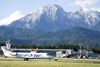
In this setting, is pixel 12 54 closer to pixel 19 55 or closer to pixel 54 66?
pixel 19 55

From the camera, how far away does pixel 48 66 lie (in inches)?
2781

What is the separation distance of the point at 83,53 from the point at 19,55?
100033 mm

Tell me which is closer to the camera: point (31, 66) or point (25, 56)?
point (31, 66)

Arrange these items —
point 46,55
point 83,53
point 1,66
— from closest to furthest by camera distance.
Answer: point 1,66, point 46,55, point 83,53

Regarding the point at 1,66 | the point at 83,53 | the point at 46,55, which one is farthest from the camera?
the point at 83,53

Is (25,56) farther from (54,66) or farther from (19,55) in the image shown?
(54,66)

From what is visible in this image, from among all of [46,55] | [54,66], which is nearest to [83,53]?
[46,55]

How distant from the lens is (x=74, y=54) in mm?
199250

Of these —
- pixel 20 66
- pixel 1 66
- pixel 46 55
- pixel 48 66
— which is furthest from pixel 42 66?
pixel 46 55

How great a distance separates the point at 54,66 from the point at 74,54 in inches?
5135

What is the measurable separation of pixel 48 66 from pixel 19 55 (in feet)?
116

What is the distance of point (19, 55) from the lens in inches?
4050

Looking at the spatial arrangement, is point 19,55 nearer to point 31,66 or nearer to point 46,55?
point 46,55

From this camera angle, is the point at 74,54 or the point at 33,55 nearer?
the point at 33,55
